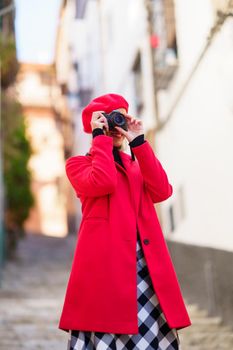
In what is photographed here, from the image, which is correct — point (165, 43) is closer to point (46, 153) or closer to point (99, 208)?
point (99, 208)

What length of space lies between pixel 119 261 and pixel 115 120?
61cm

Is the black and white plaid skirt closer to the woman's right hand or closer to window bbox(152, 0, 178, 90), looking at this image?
the woman's right hand

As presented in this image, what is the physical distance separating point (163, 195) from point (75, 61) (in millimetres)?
14868

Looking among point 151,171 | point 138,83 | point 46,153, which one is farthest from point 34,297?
point 46,153

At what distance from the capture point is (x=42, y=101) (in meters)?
23.9

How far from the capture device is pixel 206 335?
14.5 ft

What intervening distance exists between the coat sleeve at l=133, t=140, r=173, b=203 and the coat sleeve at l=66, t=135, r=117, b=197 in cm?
12

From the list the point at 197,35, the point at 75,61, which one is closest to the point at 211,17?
the point at 197,35

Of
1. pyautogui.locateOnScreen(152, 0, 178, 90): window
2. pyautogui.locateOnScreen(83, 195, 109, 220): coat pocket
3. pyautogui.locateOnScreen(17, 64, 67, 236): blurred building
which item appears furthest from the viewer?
pyautogui.locateOnScreen(17, 64, 67, 236): blurred building

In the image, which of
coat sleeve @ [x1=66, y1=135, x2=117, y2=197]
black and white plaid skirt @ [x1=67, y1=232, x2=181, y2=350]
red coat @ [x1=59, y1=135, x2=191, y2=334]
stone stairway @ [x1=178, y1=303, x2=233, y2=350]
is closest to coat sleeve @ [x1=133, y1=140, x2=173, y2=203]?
red coat @ [x1=59, y1=135, x2=191, y2=334]

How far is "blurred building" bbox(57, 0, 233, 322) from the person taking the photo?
15.3ft

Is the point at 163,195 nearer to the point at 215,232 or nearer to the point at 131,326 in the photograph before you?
the point at 131,326

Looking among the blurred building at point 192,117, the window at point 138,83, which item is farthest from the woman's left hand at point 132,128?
the window at point 138,83

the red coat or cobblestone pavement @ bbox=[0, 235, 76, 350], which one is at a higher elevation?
the red coat
